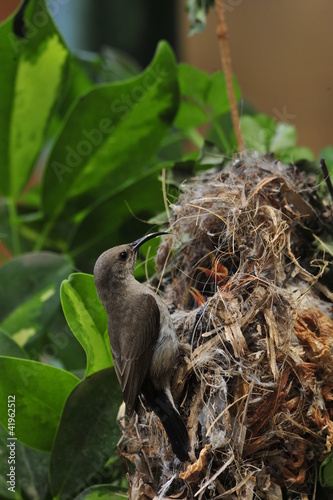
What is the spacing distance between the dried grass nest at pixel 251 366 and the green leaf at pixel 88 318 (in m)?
0.11

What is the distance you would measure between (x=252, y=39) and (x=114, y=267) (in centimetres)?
182

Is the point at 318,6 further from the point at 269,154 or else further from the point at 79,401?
the point at 79,401

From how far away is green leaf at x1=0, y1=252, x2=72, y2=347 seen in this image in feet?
4.26

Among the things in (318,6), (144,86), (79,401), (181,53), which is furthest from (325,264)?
(181,53)

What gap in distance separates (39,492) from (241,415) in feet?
1.57

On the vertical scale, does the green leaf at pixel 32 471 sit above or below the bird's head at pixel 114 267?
below

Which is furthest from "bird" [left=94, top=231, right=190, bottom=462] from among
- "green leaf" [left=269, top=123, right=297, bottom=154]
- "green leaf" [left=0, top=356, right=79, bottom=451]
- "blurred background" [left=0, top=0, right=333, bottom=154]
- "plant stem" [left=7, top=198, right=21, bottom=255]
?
"blurred background" [left=0, top=0, right=333, bottom=154]

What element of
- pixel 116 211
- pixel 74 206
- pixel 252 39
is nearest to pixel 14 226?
pixel 74 206

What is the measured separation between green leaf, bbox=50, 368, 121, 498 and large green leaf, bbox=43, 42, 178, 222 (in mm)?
506

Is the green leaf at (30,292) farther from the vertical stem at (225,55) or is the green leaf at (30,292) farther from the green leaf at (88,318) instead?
the vertical stem at (225,55)

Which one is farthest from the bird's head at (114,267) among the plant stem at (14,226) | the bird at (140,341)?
the plant stem at (14,226)

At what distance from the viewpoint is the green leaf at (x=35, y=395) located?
3.47 ft

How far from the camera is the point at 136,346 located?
3.31 feet

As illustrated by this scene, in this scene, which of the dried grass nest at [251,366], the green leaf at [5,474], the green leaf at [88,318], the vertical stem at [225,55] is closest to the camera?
the dried grass nest at [251,366]
